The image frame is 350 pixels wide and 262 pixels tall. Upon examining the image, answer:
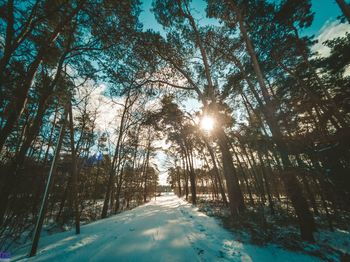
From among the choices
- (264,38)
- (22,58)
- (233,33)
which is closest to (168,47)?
(233,33)

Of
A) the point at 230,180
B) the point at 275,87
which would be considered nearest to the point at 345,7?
the point at 275,87

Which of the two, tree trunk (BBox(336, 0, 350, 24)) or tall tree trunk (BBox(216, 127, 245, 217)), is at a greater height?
tree trunk (BBox(336, 0, 350, 24))

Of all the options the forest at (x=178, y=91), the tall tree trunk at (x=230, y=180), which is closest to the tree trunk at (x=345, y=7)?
the forest at (x=178, y=91)

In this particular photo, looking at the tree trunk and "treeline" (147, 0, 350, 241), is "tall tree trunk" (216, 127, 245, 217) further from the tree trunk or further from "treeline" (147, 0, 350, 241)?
the tree trunk

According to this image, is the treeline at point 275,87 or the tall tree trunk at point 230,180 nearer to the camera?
the treeline at point 275,87

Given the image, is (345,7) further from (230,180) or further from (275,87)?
(230,180)

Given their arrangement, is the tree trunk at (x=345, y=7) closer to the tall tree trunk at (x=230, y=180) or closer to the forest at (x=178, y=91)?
the forest at (x=178, y=91)

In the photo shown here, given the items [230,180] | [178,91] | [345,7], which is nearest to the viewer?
[345,7]

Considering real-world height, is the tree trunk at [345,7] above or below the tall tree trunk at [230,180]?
above

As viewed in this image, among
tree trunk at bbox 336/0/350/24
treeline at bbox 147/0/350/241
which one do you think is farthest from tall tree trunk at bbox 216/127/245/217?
tree trunk at bbox 336/0/350/24

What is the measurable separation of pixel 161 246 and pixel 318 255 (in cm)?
370

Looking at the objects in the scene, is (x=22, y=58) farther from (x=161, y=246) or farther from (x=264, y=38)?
(x=264, y=38)

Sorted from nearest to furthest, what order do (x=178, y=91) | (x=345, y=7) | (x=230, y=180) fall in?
(x=345, y=7) → (x=230, y=180) → (x=178, y=91)

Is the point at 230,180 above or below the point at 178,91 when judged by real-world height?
below
